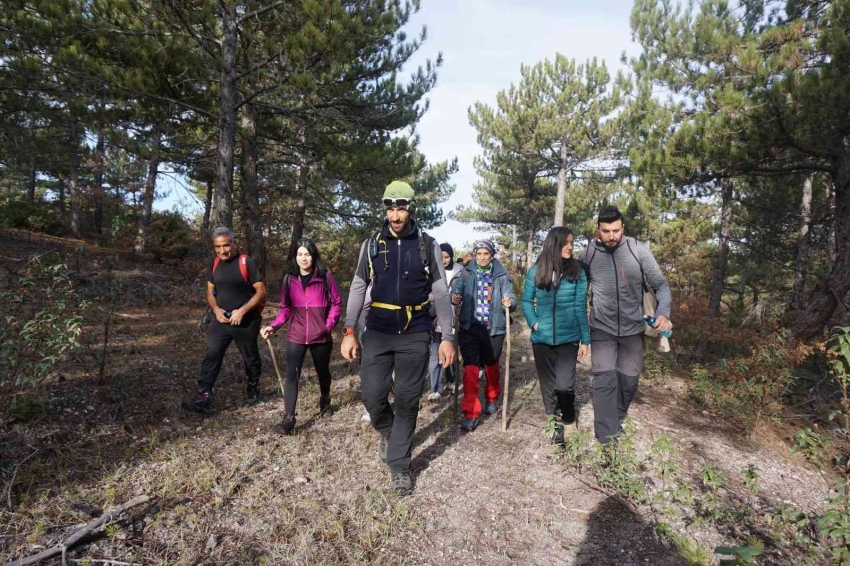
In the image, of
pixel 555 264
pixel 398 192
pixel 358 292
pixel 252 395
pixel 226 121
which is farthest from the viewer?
pixel 226 121

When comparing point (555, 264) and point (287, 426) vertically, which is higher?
point (555, 264)

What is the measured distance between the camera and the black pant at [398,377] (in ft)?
12.3

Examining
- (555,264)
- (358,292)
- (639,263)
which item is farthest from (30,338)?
(639,263)

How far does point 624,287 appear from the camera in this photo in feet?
13.7

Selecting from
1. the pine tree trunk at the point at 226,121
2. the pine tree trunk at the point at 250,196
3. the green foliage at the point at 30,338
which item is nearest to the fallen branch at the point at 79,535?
the green foliage at the point at 30,338

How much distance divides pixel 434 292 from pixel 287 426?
239cm

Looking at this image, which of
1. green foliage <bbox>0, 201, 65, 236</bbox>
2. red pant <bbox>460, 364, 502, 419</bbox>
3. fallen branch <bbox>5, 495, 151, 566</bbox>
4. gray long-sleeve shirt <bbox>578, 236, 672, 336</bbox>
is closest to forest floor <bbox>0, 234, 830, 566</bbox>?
fallen branch <bbox>5, 495, 151, 566</bbox>

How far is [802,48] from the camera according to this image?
709 cm

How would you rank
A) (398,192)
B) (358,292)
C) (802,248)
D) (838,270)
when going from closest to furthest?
(398,192)
(358,292)
(838,270)
(802,248)

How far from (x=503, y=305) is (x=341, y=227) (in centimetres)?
1406

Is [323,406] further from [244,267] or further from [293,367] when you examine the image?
[244,267]

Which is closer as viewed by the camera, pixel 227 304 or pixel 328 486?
pixel 328 486

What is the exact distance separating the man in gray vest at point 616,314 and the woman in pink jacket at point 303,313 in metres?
2.72

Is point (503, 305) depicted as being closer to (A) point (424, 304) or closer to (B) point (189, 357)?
(A) point (424, 304)
